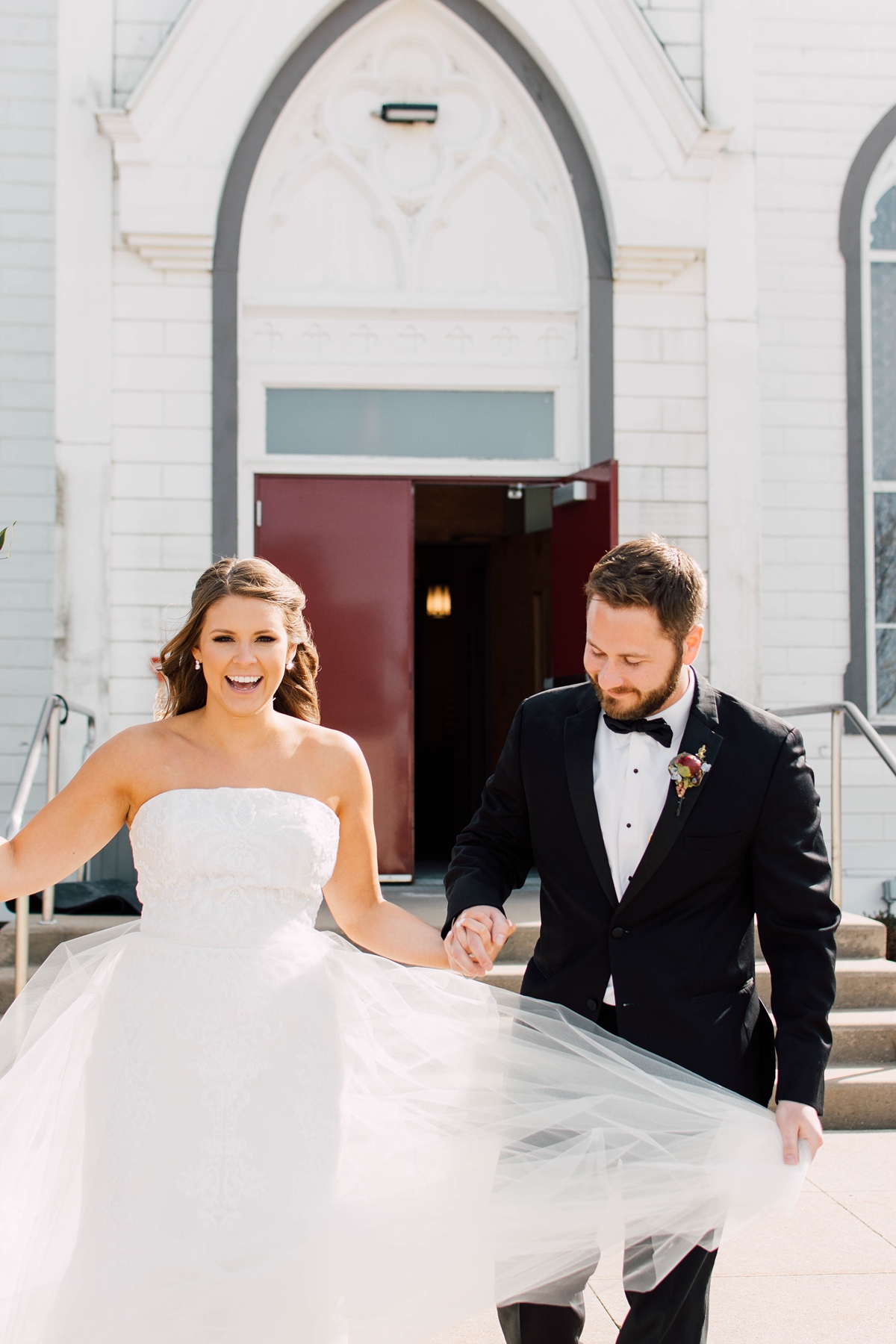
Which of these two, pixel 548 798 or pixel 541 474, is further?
pixel 541 474

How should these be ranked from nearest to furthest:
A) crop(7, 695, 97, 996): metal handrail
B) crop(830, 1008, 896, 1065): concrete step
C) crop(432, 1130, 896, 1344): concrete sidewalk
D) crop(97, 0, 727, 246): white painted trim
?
crop(432, 1130, 896, 1344): concrete sidewalk, crop(7, 695, 97, 996): metal handrail, crop(830, 1008, 896, 1065): concrete step, crop(97, 0, 727, 246): white painted trim

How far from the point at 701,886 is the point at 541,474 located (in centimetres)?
521

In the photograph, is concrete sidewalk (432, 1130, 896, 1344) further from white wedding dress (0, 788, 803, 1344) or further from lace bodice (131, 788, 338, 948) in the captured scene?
lace bodice (131, 788, 338, 948)

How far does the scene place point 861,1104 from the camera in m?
4.89

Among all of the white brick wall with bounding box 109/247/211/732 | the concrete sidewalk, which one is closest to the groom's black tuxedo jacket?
the concrete sidewalk

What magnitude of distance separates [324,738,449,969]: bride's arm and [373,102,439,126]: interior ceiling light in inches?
222

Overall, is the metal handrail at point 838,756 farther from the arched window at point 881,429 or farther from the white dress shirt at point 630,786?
the white dress shirt at point 630,786

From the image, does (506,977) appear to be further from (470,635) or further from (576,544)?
(470,635)

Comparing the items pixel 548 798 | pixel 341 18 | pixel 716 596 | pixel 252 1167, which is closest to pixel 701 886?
pixel 548 798

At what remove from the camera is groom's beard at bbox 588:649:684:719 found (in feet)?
7.57

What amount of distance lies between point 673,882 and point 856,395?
21.4 feet

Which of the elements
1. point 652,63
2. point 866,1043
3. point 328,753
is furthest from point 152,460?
point 866,1043

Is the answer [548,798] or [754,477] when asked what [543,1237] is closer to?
[548,798]

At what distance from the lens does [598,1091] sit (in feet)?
7.56
